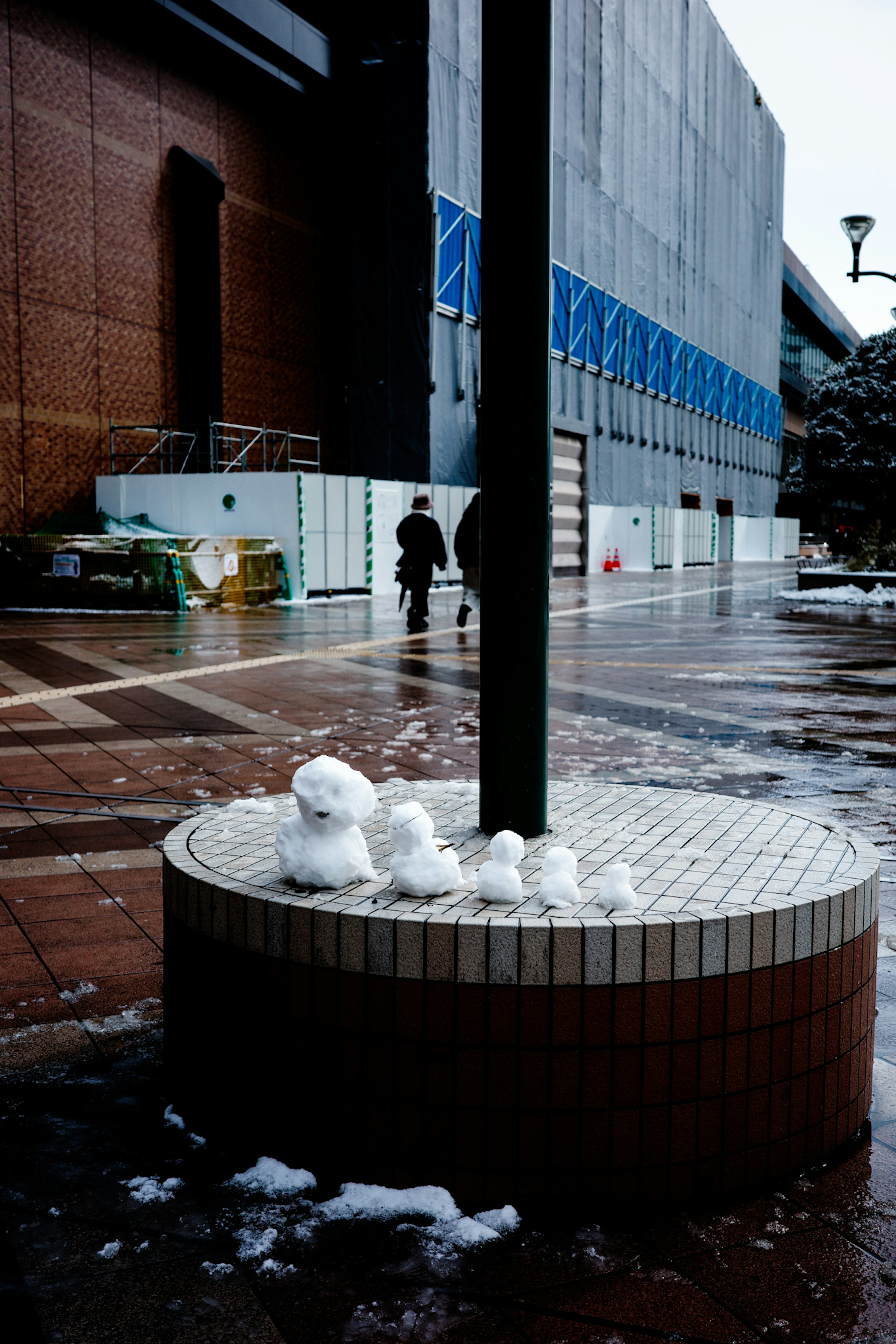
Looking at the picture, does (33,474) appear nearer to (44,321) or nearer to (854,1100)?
(44,321)

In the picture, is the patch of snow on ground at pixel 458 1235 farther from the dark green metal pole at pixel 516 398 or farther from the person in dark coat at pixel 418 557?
the person in dark coat at pixel 418 557

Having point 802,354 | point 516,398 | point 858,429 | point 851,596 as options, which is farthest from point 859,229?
point 802,354

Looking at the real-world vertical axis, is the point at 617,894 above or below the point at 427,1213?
above

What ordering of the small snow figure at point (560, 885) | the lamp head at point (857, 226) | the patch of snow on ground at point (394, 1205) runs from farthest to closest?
the lamp head at point (857, 226) → the small snow figure at point (560, 885) → the patch of snow on ground at point (394, 1205)

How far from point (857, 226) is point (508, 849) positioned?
18486mm

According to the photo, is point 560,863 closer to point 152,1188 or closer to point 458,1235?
point 458,1235

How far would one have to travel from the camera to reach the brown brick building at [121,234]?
2162cm

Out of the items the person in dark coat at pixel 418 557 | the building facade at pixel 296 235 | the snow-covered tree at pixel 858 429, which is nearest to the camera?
the person in dark coat at pixel 418 557

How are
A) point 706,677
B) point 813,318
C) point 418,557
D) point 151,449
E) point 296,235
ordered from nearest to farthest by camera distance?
point 706,677, point 418,557, point 151,449, point 296,235, point 813,318

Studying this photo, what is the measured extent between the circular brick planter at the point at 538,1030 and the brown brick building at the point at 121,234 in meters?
21.0

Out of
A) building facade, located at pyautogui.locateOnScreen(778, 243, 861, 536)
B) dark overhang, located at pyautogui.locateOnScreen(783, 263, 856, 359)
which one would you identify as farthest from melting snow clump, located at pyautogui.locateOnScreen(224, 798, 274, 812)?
dark overhang, located at pyautogui.locateOnScreen(783, 263, 856, 359)

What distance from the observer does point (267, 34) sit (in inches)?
1002

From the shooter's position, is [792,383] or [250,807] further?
[792,383]

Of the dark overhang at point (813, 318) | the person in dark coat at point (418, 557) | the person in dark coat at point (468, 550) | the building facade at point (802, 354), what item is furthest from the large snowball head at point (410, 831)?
the dark overhang at point (813, 318)
